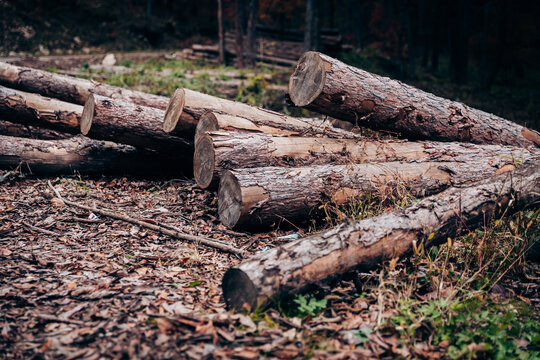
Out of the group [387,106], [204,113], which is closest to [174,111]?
[204,113]

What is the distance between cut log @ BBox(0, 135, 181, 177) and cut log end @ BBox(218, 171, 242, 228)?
2026mm

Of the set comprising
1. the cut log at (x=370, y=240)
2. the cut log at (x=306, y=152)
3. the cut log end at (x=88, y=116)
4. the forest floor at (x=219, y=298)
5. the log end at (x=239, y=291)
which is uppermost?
the cut log end at (x=88, y=116)

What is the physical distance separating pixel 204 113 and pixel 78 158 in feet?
7.52

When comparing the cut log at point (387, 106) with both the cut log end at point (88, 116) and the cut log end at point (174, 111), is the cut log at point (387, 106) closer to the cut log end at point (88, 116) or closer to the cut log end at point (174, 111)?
the cut log end at point (174, 111)

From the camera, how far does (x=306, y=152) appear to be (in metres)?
4.63

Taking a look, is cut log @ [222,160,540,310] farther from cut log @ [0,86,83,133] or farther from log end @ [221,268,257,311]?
cut log @ [0,86,83,133]

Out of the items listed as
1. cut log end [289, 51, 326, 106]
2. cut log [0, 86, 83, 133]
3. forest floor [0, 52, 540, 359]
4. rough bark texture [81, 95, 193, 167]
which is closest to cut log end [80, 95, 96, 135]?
rough bark texture [81, 95, 193, 167]

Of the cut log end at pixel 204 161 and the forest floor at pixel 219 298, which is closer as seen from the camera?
the forest floor at pixel 219 298

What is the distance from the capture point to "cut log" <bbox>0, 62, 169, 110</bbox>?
6.16m

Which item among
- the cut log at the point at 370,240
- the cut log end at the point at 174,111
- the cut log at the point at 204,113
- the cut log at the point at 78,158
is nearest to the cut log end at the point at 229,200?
the cut log at the point at 204,113

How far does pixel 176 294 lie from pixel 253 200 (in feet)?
4.30

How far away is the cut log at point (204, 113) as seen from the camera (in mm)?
4945

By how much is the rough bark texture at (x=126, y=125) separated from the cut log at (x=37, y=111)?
0.56 meters

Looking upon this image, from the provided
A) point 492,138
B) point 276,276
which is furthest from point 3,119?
point 492,138
